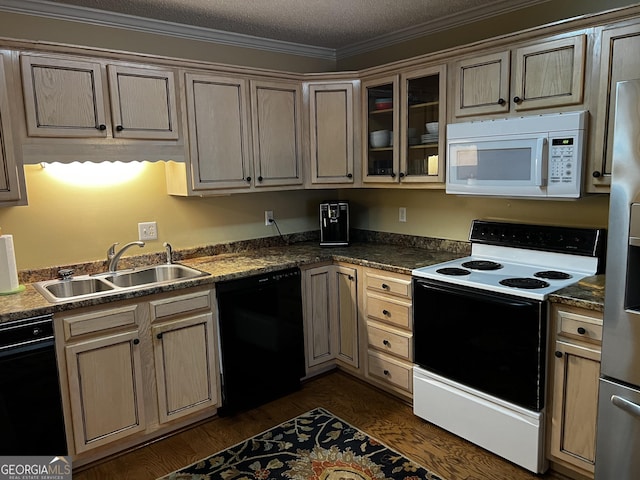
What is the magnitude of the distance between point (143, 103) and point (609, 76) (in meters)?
2.38

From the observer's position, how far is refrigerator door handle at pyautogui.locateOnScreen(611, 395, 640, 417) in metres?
1.81

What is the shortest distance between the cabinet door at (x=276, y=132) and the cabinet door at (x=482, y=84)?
1.13 metres

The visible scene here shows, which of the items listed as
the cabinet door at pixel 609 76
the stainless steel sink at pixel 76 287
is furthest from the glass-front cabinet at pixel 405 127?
the stainless steel sink at pixel 76 287

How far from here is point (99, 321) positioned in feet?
7.64

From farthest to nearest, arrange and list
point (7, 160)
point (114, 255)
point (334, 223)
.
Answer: point (334, 223) → point (114, 255) → point (7, 160)

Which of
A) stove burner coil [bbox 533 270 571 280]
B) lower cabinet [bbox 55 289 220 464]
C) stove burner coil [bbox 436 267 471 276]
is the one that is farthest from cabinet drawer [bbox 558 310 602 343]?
lower cabinet [bbox 55 289 220 464]

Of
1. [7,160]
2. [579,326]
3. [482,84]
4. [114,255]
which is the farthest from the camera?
[114,255]

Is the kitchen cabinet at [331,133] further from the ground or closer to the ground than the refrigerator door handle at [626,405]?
further from the ground

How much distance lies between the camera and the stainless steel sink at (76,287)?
103 inches

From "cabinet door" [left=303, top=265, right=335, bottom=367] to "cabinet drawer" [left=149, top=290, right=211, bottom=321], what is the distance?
2.36ft

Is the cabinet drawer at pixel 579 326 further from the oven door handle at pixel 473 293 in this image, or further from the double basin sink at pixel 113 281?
the double basin sink at pixel 113 281

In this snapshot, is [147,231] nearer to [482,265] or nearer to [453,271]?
[453,271]

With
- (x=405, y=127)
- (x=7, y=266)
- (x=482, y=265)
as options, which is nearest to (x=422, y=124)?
(x=405, y=127)

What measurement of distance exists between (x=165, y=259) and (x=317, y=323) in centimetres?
111
